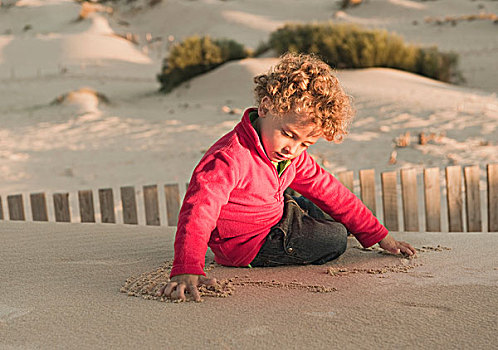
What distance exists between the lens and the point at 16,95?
17.2 meters

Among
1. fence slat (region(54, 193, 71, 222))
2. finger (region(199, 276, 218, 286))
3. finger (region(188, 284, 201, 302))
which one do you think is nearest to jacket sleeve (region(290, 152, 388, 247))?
finger (region(199, 276, 218, 286))

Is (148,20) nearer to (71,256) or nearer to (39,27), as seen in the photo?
(39,27)

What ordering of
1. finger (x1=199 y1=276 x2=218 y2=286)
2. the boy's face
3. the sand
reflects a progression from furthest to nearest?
the boy's face
finger (x1=199 y1=276 x2=218 y2=286)
the sand

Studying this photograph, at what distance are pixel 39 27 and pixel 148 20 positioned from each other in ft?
21.7

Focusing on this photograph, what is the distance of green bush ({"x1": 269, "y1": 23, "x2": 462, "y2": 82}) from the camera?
15.8 meters

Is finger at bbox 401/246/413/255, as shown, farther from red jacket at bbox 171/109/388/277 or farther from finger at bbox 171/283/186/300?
finger at bbox 171/283/186/300

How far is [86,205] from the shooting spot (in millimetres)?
5422

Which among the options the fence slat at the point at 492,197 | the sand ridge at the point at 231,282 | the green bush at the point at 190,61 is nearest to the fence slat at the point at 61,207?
the sand ridge at the point at 231,282

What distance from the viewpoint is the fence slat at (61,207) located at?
5441 millimetres

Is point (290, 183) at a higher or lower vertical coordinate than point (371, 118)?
higher

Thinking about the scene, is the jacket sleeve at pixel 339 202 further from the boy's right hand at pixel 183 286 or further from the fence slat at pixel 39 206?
the fence slat at pixel 39 206

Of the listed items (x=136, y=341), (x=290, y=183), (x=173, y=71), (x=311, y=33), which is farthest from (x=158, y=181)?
(x=311, y=33)

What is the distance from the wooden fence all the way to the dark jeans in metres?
1.73

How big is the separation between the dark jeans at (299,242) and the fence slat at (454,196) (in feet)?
6.86
